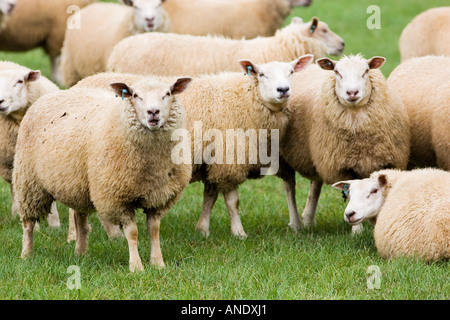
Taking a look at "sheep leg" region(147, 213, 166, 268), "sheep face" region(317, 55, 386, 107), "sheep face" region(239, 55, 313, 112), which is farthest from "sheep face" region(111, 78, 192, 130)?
"sheep face" region(317, 55, 386, 107)

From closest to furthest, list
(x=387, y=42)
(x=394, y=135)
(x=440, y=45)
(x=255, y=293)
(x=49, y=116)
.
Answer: (x=255, y=293), (x=49, y=116), (x=394, y=135), (x=440, y=45), (x=387, y=42)

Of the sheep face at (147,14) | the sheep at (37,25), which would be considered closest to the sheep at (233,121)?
the sheep face at (147,14)

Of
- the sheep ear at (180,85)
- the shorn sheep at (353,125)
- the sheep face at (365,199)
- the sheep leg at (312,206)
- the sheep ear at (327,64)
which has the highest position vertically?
the sheep ear at (180,85)

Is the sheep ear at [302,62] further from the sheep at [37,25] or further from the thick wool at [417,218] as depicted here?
the sheep at [37,25]

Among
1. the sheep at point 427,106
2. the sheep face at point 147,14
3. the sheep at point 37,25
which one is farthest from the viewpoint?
the sheep at point 37,25

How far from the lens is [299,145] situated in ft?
24.6

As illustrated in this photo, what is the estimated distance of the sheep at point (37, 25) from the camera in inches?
507

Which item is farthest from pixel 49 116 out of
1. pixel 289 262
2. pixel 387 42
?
pixel 387 42

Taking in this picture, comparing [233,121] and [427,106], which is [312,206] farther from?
[427,106]

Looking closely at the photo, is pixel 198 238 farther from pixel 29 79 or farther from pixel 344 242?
pixel 29 79

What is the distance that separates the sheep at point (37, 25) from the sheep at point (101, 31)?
0.52 metres

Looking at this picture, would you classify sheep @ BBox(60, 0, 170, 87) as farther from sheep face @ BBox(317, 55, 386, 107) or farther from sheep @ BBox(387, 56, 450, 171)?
sheep face @ BBox(317, 55, 386, 107)

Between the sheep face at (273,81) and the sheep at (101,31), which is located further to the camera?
the sheep at (101,31)

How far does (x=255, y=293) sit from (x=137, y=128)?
4.75 ft
